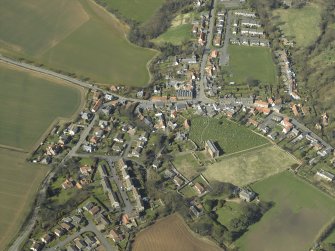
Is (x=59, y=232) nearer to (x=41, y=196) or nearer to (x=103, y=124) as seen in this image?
(x=41, y=196)

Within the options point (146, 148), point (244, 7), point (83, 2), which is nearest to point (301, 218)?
point (146, 148)

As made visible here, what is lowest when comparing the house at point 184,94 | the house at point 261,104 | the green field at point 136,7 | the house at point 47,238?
the house at point 47,238

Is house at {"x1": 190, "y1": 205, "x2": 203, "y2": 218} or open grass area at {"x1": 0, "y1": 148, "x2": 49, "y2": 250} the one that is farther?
house at {"x1": 190, "y1": 205, "x2": 203, "y2": 218}

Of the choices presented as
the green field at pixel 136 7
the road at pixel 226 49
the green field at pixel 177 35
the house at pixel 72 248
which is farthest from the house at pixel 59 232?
the green field at pixel 136 7

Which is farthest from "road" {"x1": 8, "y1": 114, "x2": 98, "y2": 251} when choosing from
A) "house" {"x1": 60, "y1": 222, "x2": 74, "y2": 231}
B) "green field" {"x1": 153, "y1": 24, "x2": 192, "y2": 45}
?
"green field" {"x1": 153, "y1": 24, "x2": 192, "y2": 45}

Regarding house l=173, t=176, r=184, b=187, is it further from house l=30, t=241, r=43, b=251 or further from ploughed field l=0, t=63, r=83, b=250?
house l=30, t=241, r=43, b=251

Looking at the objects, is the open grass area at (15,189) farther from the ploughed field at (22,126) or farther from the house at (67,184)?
the house at (67,184)

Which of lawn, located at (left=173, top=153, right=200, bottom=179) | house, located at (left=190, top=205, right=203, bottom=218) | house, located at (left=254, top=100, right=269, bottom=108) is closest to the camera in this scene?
house, located at (left=190, top=205, right=203, bottom=218)
